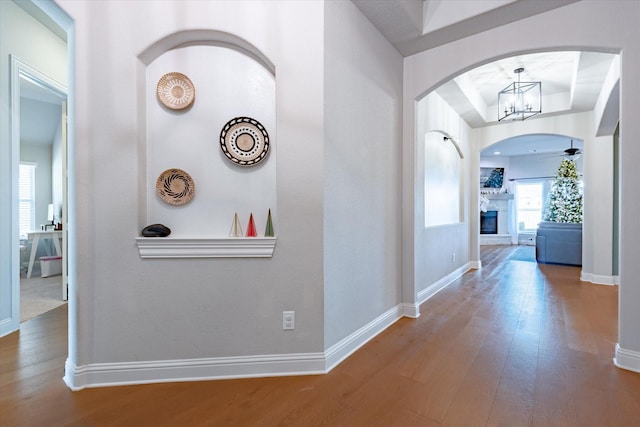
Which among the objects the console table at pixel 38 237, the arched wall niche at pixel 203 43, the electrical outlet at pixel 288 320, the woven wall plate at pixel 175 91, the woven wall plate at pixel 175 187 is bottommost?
the electrical outlet at pixel 288 320

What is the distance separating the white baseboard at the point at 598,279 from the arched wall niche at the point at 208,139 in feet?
17.9

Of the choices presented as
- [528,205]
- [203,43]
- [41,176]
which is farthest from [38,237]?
[528,205]

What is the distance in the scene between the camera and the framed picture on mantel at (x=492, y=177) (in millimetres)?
9961

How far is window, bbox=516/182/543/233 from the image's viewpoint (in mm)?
9773

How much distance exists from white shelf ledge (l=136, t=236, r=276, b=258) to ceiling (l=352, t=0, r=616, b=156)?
6.89 feet

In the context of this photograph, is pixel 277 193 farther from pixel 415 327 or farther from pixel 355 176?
pixel 415 327

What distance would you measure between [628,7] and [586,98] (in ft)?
9.05

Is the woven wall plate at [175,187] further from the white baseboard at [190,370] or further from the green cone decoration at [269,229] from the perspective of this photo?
the white baseboard at [190,370]

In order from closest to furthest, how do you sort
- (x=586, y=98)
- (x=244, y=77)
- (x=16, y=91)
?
(x=244, y=77), (x=16, y=91), (x=586, y=98)

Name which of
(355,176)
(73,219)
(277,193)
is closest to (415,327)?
(355,176)

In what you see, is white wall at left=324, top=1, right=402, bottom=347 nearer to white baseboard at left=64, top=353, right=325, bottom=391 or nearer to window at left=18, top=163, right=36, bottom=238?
white baseboard at left=64, top=353, right=325, bottom=391

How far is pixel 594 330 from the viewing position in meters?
2.80

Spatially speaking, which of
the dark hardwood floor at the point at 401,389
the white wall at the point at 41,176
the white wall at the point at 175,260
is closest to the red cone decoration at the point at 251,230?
the white wall at the point at 175,260

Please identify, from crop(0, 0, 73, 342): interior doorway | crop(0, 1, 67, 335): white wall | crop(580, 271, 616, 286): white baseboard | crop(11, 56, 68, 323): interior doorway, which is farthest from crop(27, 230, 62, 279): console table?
crop(580, 271, 616, 286): white baseboard
